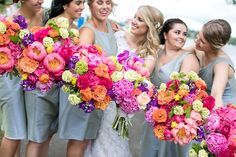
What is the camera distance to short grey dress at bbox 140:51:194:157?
3.61m

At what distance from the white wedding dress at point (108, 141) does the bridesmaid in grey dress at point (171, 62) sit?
0.94 ft

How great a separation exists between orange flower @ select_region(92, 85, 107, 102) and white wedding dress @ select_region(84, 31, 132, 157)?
102cm

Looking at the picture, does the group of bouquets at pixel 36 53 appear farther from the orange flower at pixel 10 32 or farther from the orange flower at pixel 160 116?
the orange flower at pixel 160 116

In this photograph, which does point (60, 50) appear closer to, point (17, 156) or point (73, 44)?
point (73, 44)

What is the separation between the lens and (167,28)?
12.1 ft

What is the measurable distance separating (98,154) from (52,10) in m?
1.30

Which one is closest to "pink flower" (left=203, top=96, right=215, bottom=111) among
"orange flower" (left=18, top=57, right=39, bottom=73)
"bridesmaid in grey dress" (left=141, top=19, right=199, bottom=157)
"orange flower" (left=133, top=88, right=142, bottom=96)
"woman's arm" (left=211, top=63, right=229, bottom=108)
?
"orange flower" (left=133, top=88, right=142, bottom=96)

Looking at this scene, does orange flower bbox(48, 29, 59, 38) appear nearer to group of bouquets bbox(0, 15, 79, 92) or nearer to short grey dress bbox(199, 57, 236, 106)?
group of bouquets bbox(0, 15, 79, 92)

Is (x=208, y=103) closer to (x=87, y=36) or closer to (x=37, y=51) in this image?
(x=37, y=51)

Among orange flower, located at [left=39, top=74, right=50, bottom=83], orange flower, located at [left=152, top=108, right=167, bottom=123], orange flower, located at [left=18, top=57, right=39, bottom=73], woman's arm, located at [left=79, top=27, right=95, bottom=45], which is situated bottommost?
orange flower, located at [left=152, top=108, right=167, bottom=123]

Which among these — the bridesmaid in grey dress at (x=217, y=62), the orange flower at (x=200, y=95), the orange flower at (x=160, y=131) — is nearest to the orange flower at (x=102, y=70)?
the orange flower at (x=160, y=131)

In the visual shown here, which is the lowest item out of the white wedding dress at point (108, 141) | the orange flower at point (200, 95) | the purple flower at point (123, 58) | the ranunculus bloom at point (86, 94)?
the white wedding dress at point (108, 141)

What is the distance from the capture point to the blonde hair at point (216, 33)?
3441mm

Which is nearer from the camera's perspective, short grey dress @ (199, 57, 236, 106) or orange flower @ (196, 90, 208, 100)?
orange flower @ (196, 90, 208, 100)
